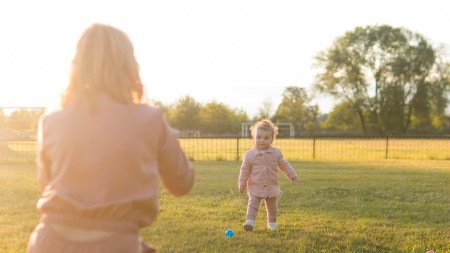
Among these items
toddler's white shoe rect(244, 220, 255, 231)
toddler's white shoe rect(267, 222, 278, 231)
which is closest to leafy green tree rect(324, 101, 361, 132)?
toddler's white shoe rect(267, 222, 278, 231)

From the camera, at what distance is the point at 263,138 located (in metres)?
7.55

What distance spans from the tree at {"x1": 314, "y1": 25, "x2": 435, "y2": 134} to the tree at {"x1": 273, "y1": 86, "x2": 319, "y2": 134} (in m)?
12.3

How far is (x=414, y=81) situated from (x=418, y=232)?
56.8 m

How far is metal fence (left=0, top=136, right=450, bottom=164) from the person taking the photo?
21938 mm

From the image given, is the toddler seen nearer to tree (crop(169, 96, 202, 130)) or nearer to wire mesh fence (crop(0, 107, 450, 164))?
wire mesh fence (crop(0, 107, 450, 164))

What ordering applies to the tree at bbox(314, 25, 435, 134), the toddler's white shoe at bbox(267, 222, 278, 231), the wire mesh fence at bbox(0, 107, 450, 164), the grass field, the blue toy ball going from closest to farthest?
the grass field < the blue toy ball < the toddler's white shoe at bbox(267, 222, 278, 231) < the wire mesh fence at bbox(0, 107, 450, 164) < the tree at bbox(314, 25, 435, 134)

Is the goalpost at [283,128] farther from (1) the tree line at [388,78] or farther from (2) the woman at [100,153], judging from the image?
(2) the woman at [100,153]

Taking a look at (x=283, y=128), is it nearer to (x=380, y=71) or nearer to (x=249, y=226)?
(x=380, y=71)

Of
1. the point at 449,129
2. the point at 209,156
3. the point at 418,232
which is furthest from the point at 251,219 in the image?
the point at 449,129

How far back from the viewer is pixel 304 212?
8.62 meters

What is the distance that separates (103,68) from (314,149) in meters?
21.9

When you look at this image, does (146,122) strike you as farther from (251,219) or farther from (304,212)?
(304,212)

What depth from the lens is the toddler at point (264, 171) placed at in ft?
24.5

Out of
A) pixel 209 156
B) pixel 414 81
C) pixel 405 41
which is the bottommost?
pixel 209 156
